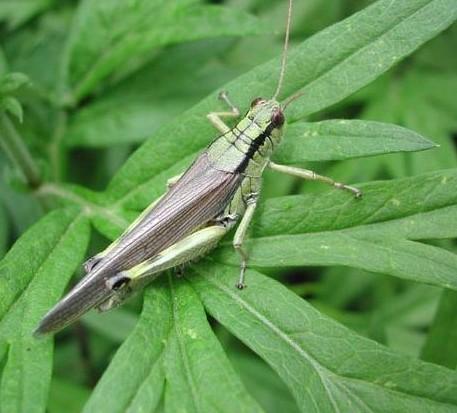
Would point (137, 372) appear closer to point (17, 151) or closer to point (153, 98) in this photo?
point (17, 151)

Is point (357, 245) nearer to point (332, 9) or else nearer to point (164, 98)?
point (164, 98)

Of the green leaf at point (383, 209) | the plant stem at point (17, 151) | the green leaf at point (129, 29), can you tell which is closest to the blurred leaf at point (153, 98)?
the green leaf at point (129, 29)

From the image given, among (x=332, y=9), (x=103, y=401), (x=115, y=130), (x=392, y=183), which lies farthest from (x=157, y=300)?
(x=332, y=9)

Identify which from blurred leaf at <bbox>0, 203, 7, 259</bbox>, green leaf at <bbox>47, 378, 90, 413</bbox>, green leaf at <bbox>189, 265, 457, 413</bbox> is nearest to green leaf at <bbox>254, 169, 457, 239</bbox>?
green leaf at <bbox>189, 265, 457, 413</bbox>

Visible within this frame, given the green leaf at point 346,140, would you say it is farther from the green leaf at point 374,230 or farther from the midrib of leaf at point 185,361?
the midrib of leaf at point 185,361

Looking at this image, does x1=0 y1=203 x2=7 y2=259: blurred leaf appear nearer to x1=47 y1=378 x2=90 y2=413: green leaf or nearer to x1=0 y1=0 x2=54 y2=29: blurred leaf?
x1=47 y1=378 x2=90 y2=413: green leaf

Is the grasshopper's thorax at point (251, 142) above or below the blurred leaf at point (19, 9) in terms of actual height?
below
